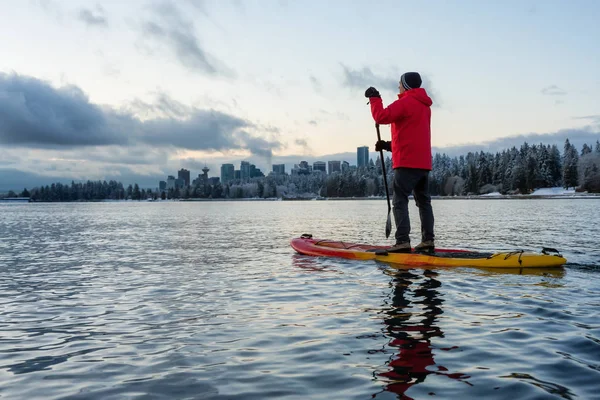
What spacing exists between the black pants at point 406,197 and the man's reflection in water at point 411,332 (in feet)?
8.71

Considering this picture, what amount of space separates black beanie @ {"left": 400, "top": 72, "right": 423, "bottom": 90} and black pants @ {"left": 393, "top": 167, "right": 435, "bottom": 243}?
7.09 feet

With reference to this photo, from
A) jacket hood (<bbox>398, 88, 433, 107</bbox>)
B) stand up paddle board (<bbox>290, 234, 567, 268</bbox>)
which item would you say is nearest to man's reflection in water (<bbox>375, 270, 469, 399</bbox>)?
stand up paddle board (<bbox>290, 234, 567, 268</bbox>)

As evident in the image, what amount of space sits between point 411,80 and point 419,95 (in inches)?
20.1

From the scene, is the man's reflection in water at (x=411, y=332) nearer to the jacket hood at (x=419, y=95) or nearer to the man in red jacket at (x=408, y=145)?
the man in red jacket at (x=408, y=145)

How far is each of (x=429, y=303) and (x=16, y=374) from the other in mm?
5929

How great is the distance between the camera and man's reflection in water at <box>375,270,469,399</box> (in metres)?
4.70

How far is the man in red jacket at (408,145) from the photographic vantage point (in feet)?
40.1

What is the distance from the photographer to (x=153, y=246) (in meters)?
21.1

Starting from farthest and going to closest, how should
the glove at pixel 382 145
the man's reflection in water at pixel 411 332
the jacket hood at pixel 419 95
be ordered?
the glove at pixel 382 145 → the jacket hood at pixel 419 95 → the man's reflection in water at pixel 411 332

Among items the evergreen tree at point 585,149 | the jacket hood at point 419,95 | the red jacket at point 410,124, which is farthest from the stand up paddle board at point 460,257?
the evergreen tree at point 585,149

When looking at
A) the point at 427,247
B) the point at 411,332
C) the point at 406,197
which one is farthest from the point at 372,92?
the point at 411,332

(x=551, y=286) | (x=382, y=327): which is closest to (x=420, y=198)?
(x=551, y=286)

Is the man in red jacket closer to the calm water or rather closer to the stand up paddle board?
the stand up paddle board

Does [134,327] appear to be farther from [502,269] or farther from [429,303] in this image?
[502,269]
